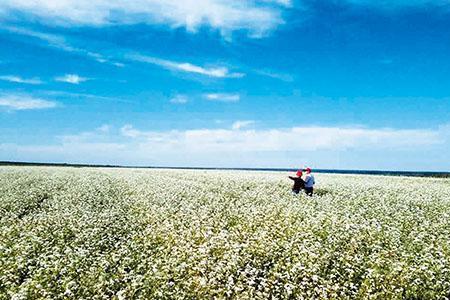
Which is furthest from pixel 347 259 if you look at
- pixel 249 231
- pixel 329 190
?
pixel 329 190

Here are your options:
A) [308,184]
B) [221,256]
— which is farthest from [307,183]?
[221,256]

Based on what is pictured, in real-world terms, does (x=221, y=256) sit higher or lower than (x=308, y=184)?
lower

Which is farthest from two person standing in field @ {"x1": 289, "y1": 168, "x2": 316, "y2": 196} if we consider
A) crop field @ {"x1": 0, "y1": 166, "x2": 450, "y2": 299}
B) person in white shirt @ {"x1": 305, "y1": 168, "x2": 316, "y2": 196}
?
crop field @ {"x1": 0, "y1": 166, "x2": 450, "y2": 299}

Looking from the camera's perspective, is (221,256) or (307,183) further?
(307,183)

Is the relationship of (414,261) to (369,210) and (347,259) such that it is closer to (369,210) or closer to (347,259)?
(347,259)

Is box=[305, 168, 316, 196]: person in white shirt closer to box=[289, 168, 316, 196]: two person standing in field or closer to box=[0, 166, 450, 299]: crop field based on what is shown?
box=[289, 168, 316, 196]: two person standing in field

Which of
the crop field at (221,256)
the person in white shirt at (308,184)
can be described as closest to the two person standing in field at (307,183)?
the person in white shirt at (308,184)

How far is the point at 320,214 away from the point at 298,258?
5669 mm

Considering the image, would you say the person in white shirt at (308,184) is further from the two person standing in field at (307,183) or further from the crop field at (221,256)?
the crop field at (221,256)

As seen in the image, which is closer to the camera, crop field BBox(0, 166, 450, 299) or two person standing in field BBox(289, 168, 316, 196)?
crop field BBox(0, 166, 450, 299)

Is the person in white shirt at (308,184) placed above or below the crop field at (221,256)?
above

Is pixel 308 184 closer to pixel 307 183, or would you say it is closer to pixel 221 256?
pixel 307 183

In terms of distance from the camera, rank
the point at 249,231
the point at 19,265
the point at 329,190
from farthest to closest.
Answer: the point at 329,190
the point at 249,231
the point at 19,265

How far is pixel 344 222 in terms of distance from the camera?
50.6 ft
